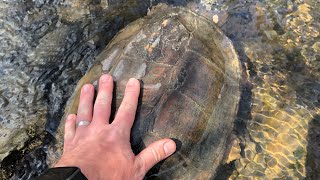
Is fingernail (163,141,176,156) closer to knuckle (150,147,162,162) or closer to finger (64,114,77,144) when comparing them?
knuckle (150,147,162,162)

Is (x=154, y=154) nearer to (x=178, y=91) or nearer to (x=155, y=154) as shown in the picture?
(x=155, y=154)

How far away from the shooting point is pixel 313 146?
3.04 m

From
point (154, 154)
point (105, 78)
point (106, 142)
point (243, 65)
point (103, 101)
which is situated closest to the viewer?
point (106, 142)

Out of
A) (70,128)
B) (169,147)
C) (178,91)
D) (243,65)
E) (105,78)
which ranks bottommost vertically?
(243,65)

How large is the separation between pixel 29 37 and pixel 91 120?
1604 mm

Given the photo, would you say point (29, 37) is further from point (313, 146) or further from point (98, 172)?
point (313, 146)

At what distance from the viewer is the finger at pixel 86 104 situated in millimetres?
2383

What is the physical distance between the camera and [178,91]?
8.37 feet

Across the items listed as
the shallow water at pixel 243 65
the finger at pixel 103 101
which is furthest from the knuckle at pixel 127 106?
the shallow water at pixel 243 65

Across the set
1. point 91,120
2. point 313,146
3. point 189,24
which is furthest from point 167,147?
point 313,146

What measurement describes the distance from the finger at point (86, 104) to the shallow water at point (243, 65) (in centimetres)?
59

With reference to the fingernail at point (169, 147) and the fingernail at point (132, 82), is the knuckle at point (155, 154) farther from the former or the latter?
the fingernail at point (132, 82)

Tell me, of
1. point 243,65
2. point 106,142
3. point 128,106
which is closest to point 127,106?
point 128,106

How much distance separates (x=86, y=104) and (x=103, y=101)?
0.46 feet
